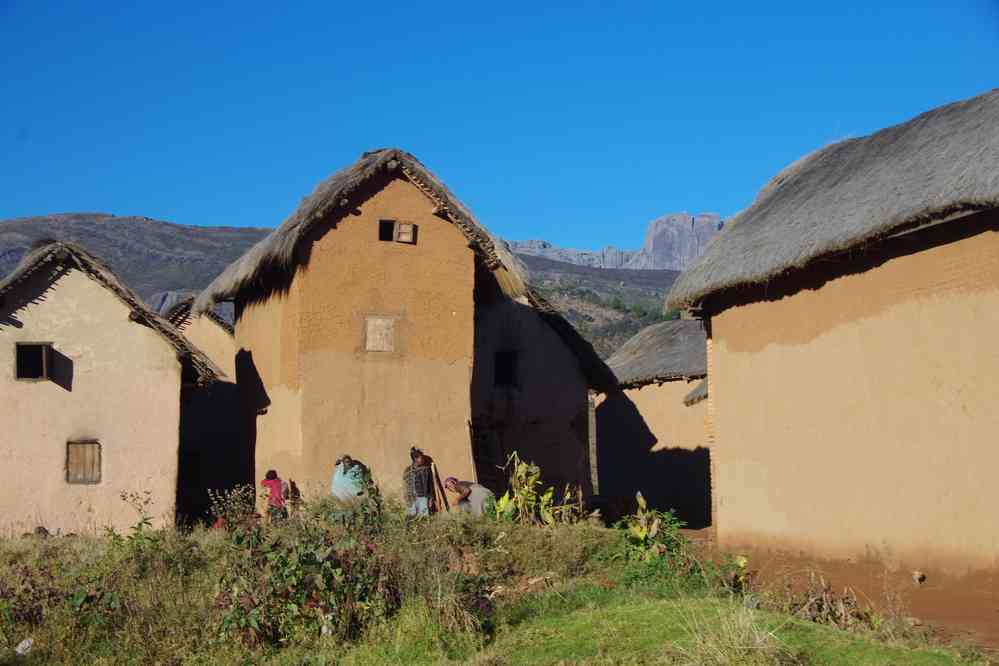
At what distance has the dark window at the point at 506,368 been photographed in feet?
69.2

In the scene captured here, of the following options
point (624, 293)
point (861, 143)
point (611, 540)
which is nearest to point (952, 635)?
point (611, 540)

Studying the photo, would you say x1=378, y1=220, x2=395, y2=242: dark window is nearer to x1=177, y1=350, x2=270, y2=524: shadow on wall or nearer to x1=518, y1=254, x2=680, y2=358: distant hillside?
x1=177, y1=350, x2=270, y2=524: shadow on wall

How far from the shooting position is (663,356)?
25469 millimetres

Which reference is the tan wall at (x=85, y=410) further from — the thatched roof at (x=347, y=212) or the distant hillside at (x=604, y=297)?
the distant hillside at (x=604, y=297)

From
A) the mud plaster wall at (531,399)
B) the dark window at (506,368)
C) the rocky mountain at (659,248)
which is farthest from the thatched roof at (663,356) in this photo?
the rocky mountain at (659,248)

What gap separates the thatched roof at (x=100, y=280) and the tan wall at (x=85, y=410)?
148 mm

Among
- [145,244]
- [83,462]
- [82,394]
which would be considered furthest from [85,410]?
[145,244]

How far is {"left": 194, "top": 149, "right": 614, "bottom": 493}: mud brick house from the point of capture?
51.9ft

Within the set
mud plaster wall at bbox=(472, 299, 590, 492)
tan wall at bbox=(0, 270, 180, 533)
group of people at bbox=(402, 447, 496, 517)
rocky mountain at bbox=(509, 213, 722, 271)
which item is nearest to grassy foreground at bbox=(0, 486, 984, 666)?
group of people at bbox=(402, 447, 496, 517)

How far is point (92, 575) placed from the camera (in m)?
10.7

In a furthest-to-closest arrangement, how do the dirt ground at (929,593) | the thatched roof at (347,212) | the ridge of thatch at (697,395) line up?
the ridge of thatch at (697,395)
the thatched roof at (347,212)
the dirt ground at (929,593)

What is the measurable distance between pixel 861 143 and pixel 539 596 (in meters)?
7.50

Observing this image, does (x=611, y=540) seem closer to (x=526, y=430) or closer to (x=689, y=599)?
(x=689, y=599)

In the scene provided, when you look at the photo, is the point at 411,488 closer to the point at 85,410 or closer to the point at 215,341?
the point at 85,410
